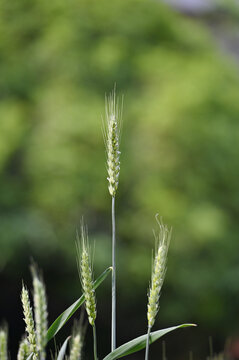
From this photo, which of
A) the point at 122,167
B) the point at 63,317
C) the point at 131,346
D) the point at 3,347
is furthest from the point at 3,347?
the point at 122,167

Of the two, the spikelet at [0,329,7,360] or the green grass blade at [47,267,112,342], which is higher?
the green grass blade at [47,267,112,342]

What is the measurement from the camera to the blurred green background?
18.5 feet

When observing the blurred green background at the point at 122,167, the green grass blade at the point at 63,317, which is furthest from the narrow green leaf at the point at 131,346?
the blurred green background at the point at 122,167

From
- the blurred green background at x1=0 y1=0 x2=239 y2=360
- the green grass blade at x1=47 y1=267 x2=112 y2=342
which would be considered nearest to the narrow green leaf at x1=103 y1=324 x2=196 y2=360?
the green grass blade at x1=47 y1=267 x2=112 y2=342

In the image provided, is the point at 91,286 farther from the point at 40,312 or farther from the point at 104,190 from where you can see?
the point at 104,190

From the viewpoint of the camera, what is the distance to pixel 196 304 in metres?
6.04

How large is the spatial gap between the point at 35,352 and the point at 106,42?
20.0 feet

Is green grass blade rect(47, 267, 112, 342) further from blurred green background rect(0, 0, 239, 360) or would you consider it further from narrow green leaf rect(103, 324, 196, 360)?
blurred green background rect(0, 0, 239, 360)

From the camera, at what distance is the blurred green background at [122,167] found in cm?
564

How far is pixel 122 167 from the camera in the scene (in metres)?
5.85

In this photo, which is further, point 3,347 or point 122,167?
point 122,167

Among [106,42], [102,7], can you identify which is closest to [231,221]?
[106,42]

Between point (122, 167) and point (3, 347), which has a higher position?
point (122, 167)

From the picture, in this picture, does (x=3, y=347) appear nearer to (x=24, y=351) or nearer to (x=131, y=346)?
(x=24, y=351)
